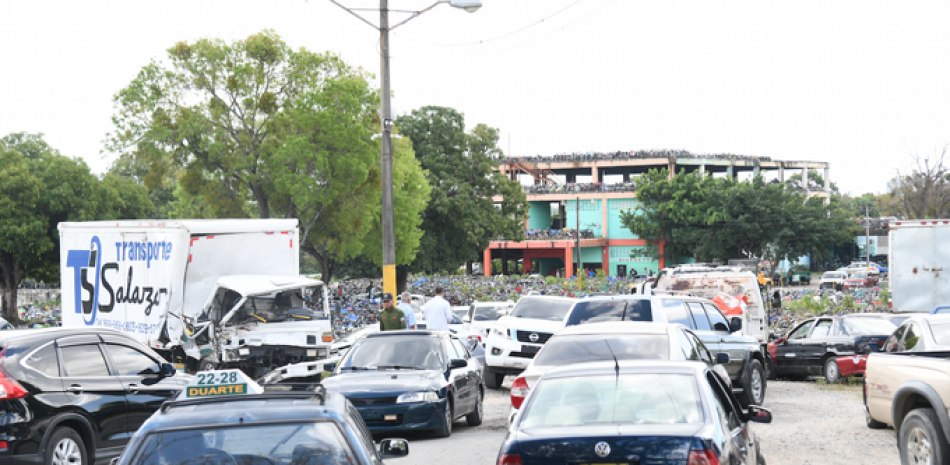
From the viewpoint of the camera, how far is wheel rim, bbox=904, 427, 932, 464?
27.2ft

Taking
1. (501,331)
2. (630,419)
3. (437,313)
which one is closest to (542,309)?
(501,331)

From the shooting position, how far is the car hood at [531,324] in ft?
58.0

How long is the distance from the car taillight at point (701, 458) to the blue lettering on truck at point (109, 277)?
529 inches

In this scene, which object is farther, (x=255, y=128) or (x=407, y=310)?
(x=255, y=128)

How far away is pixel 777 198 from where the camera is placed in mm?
72750

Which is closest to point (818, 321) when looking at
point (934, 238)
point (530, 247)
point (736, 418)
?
point (934, 238)

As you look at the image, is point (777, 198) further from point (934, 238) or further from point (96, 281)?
point (96, 281)

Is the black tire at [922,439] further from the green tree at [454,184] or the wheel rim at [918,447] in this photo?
the green tree at [454,184]

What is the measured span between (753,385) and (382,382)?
6907 mm

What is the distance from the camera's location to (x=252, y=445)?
462 centimetres

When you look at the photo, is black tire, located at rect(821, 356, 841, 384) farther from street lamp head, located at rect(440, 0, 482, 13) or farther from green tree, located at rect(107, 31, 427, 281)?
green tree, located at rect(107, 31, 427, 281)

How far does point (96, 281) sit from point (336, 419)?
15.1m

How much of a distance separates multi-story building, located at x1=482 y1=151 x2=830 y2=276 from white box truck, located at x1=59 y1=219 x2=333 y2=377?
205 ft

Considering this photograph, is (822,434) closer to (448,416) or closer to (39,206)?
(448,416)
